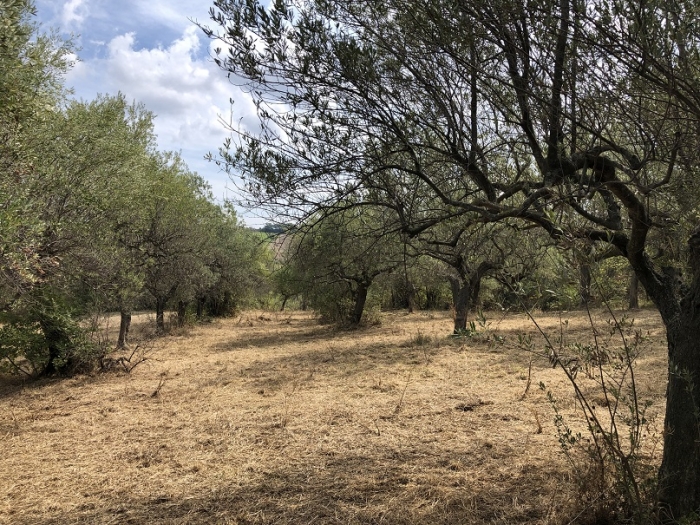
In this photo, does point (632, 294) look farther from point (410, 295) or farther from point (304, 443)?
point (304, 443)

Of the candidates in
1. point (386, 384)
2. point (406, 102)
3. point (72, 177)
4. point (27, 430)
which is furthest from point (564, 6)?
point (27, 430)

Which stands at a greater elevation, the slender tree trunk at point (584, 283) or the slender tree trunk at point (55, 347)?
the slender tree trunk at point (584, 283)

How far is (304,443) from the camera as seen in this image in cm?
572

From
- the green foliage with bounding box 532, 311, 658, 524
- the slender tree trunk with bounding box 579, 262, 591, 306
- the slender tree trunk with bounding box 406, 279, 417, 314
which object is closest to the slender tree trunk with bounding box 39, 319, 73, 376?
the green foliage with bounding box 532, 311, 658, 524

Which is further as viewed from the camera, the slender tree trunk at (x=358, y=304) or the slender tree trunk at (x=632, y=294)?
the slender tree trunk at (x=632, y=294)

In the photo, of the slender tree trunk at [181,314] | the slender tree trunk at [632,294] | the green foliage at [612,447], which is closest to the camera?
the green foliage at [612,447]

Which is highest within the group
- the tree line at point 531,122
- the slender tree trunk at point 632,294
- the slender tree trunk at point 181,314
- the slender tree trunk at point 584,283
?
the tree line at point 531,122

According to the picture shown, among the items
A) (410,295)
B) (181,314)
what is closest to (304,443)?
(181,314)

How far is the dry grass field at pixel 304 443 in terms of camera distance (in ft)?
12.9

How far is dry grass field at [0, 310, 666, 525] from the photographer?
3.94 m

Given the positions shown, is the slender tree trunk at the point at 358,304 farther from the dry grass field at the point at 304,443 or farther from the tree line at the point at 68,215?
the dry grass field at the point at 304,443

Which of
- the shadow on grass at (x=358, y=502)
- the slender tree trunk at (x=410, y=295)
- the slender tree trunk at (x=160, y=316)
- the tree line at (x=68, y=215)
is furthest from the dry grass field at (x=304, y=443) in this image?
the slender tree trunk at (x=410, y=295)

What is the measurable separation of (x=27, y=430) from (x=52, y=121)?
4.99 m

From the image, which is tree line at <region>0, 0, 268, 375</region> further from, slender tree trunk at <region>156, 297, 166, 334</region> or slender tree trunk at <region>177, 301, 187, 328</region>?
slender tree trunk at <region>177, 301, 187, 328</region>
